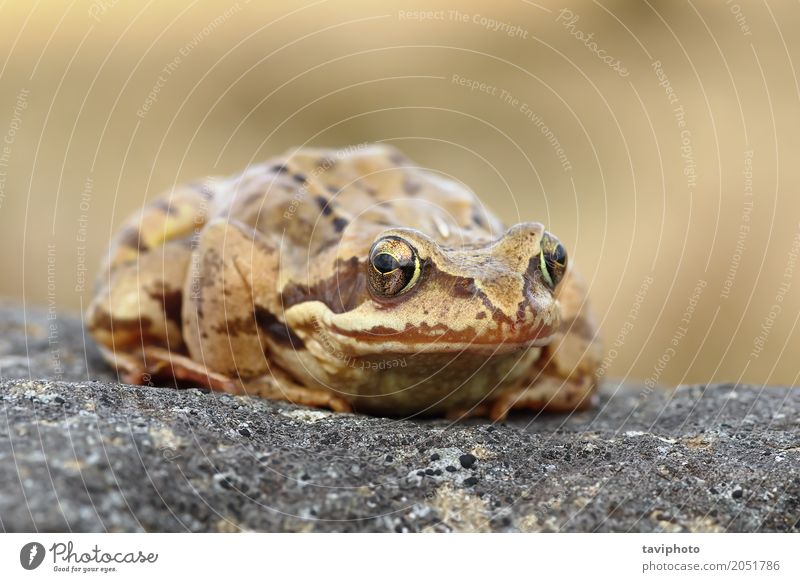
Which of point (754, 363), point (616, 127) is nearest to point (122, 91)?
point (616, 127)

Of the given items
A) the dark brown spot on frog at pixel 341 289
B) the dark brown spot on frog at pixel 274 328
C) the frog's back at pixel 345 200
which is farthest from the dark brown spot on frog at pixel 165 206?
the dark brown spot on frog at pixel 341 289

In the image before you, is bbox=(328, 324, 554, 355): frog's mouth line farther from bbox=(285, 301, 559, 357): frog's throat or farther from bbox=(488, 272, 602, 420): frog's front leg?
bbox=(488, 272, 602, 420): frog's front leg

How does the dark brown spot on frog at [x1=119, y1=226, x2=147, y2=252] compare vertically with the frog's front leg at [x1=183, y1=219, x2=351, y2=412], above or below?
above

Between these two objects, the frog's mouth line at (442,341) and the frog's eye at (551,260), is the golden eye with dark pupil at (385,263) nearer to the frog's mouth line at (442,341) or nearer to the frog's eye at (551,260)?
the frog's mouth line at (442,341)

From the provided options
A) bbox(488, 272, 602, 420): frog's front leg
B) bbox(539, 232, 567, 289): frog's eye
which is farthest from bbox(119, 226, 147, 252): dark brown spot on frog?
bbox(539, 232, 567, 289): frog's eye

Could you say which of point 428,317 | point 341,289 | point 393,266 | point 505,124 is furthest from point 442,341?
point 505,124

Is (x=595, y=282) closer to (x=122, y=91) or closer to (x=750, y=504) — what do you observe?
(x=750, y=504)
